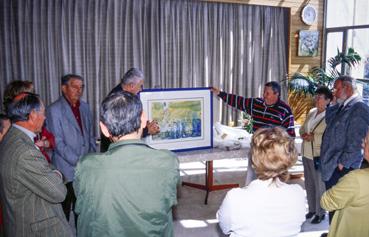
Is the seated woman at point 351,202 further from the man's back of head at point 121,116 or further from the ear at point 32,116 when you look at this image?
the ear at point 32,116

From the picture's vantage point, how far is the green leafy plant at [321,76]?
6.71m

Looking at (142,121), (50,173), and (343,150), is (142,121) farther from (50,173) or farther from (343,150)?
(343,150)

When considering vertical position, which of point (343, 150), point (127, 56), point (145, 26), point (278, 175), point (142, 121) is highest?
point (145, 26)

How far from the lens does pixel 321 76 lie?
273 inches

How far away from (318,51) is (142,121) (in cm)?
674

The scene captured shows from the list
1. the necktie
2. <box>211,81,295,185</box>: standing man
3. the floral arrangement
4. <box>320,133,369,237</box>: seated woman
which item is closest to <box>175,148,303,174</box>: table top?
<box>211,81,295,185</box>: standing man

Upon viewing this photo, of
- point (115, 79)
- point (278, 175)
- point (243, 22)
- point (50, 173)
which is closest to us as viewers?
point (278, 175)

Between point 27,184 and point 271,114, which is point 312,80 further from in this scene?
point 27,184

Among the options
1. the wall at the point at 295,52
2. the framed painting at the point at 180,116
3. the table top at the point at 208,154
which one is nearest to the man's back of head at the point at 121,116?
the framed painting at the point at 180,116

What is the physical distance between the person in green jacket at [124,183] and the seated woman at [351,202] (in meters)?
0.90

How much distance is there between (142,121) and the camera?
1.72 meters

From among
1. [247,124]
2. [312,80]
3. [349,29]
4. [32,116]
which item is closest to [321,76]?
[312,80]

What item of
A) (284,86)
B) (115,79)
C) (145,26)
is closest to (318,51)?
(284,86)

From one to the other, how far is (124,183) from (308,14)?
6.82m
